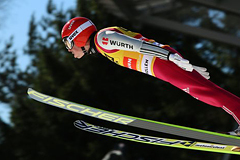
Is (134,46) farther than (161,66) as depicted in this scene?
No

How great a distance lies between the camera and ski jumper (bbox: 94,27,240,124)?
10.9 feet

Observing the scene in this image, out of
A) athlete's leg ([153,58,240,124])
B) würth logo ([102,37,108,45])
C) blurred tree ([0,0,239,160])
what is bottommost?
blurred tree ([0,0,239,160])

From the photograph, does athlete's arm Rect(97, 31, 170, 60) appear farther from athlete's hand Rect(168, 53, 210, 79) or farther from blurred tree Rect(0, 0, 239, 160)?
blurred tree Rect(0, 0, 239, 160)

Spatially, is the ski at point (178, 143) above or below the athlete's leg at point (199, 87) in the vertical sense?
below

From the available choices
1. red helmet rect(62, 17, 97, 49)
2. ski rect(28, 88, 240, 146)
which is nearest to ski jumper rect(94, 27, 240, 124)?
Answer: red helmet rect(62, 17, 97, 49)

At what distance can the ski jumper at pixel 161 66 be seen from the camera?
10.9 feet

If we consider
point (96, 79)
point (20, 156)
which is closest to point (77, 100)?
point (96, 79)

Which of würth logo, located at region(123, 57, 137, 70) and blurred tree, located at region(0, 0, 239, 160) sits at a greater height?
würth logo, located at region(123, 57, 137, 70)

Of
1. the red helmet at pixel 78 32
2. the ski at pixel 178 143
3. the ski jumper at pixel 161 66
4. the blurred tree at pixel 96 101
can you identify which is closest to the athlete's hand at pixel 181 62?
the ski jumper at pixel 161 66

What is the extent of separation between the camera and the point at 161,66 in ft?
11.3

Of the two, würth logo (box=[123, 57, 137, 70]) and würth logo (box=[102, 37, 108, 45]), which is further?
würth logo (box=[123, 57, 137, 70])

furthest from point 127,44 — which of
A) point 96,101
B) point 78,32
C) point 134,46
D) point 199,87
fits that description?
point 96,101

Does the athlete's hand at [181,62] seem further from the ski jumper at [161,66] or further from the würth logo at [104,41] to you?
the würth logo at [104,41]

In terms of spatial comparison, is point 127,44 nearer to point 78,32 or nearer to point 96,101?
point 78,32
